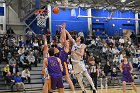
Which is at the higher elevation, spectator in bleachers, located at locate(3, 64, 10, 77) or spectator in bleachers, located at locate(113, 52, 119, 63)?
spectator in bleachers, located at locate(113, 52, 119, 63)

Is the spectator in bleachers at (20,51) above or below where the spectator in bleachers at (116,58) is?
above

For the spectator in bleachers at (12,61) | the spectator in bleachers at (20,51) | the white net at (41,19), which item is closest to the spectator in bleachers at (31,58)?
the spectator in bleachers at (20,51)

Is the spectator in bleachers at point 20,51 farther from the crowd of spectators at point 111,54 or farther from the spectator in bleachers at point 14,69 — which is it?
the crowd of spectators at point 111,54

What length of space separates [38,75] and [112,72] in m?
5.85

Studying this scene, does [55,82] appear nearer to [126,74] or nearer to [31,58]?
[126,74]

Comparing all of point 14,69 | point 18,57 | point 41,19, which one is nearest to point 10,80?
point 14,69

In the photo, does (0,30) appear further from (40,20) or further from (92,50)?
(92,50)

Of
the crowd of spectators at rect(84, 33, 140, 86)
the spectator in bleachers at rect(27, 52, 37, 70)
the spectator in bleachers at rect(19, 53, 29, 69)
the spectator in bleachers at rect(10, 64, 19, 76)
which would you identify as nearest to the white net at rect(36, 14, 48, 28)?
the crowd of spectators at rect(84, 33, 140, 86)

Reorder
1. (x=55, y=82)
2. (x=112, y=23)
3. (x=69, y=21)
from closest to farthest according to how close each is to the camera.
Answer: (x=55, y=82) < (x=69, y=21) < (x=112, y=23)

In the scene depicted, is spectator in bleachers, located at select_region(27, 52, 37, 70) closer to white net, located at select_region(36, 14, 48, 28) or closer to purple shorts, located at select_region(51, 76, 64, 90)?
white net, located at select_region(36, 14, 48, 28)

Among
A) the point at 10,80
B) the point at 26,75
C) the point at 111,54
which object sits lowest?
the point at 10,80

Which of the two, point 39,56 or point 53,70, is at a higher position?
Answer: point 39,56

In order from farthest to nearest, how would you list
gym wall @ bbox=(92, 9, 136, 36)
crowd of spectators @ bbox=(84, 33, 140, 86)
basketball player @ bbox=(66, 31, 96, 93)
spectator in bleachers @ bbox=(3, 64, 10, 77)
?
gym wall @ bbox=(92, 9, 136, 36) → crowd of spectators @ bbox=(84, 33, 140, 86) → spectator in bleachers @ bbox=(3, 64, 10, 77) → basketball player @ bbox=(66, 31, 96, 93)

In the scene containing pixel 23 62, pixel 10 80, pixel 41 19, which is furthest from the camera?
pixel 41 19
